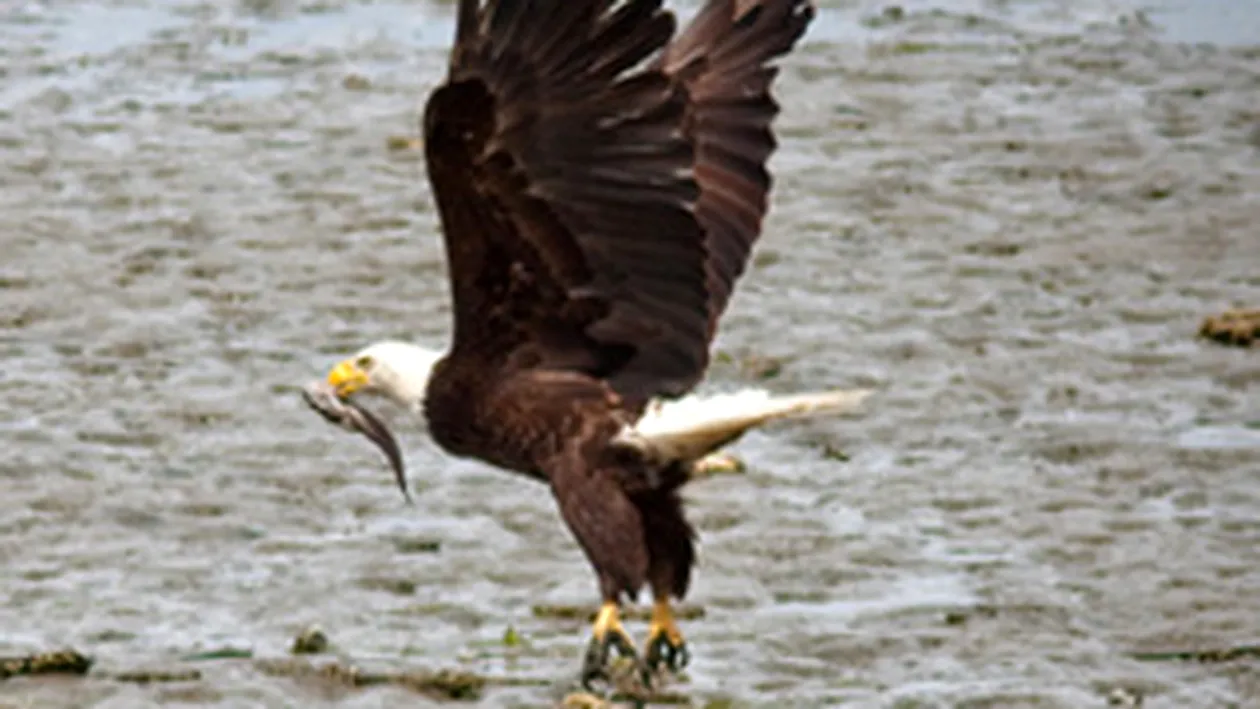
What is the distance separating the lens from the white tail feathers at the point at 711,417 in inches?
278

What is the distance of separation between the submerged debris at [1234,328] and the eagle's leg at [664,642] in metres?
3.19

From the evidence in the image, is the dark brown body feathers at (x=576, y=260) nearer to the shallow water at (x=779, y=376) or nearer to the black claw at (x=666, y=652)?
the black claw at (x=666, y=652)

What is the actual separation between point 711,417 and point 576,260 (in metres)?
0.44

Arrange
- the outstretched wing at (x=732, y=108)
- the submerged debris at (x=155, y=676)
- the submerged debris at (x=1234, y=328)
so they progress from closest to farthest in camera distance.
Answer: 1. the submerged debris at (x=155, y=676)
2. the outstretched wing at (x=732, y=108)
3. the submerged debris at (x=1234, y=328)

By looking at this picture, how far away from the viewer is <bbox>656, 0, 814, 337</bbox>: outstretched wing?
798 cm

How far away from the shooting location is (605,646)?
7250 mm

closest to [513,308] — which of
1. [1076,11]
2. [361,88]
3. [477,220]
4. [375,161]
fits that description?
[477,220]

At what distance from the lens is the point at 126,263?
1134 cm

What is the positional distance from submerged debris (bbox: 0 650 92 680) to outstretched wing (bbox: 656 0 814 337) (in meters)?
1.65

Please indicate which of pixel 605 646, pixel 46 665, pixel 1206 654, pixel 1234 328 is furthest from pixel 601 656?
pixel 1234 328

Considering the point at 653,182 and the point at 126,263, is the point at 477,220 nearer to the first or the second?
the point at 653,182

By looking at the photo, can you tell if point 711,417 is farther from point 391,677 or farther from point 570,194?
point 391,677

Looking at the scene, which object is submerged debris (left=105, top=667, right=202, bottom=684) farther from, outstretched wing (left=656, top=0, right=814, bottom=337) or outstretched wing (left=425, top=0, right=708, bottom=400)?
outstretched wing (left=656, top=0, right=814, bottom=337)

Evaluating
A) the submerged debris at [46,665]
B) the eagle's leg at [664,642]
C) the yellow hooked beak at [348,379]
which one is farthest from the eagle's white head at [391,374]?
the submerged debris at [46,665]
